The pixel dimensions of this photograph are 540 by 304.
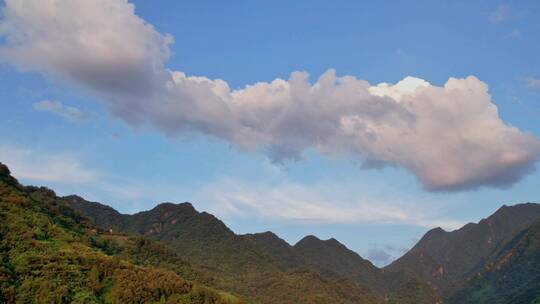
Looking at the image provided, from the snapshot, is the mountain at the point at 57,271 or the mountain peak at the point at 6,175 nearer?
the mountain at the point at 57,271

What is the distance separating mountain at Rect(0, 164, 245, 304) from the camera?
84.1 m

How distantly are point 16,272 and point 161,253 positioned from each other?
92.1m

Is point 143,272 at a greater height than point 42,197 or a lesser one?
lesser

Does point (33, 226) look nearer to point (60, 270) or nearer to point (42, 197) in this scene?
point (60, 270)

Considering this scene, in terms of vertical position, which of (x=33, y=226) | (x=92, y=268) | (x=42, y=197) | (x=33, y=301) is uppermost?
(x=42, y=197)

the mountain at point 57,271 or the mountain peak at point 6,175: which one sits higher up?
the mountain peak at point 6,175

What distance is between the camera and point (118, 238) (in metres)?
169

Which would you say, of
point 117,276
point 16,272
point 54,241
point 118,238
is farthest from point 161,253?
point 16,272

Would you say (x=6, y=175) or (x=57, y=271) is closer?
(x=57, y=271)

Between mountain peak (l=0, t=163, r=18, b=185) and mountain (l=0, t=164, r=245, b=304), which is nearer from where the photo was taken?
mountain (l=0, t=164, r=245, b=304)

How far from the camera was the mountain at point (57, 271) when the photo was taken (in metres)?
84.1

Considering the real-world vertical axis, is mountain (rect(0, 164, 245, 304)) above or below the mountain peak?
below

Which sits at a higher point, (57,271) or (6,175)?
(6,175)

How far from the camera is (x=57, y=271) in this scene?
294 feet
